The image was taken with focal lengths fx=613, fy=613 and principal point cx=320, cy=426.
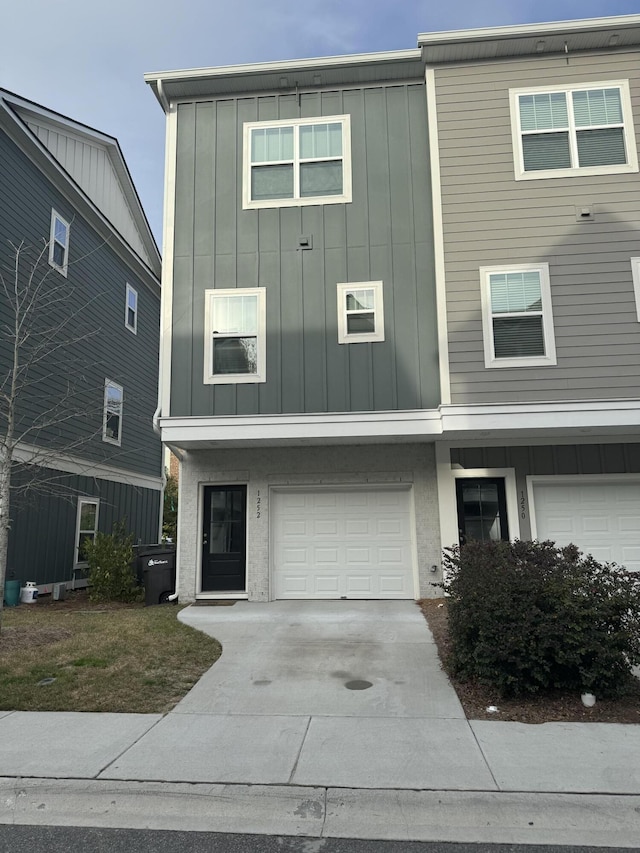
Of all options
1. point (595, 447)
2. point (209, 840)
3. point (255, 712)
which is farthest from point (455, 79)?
point (209, 840)

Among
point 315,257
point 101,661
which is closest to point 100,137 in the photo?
point 315,257

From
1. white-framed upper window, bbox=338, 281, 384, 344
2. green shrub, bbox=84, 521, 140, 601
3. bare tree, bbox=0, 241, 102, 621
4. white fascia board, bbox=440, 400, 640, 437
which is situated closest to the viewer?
white fascia board, bbox=440, 400, 640, 437

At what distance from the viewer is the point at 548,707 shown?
5293mm

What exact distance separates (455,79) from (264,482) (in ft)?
25.3

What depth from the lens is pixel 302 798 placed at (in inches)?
149

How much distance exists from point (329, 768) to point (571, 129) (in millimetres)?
10323

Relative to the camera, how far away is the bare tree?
1210cm

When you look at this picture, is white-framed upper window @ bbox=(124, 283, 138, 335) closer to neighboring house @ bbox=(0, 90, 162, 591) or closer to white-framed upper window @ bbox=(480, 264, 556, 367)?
neighboring house @ bbox=(0, 90, 162, 591)

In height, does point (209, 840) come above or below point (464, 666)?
below

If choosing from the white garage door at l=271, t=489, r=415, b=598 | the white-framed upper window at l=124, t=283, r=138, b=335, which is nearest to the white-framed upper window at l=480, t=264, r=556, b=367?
the white garage door at l=271, t=489, r=415, b=598

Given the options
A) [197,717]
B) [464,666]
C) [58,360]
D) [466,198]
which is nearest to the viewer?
[197,717]

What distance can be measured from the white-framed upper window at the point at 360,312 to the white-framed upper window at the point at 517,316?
1723mm

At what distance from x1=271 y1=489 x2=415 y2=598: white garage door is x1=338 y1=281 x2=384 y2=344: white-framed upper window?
2720mm

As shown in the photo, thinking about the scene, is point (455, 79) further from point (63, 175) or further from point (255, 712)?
point (255, 712)
